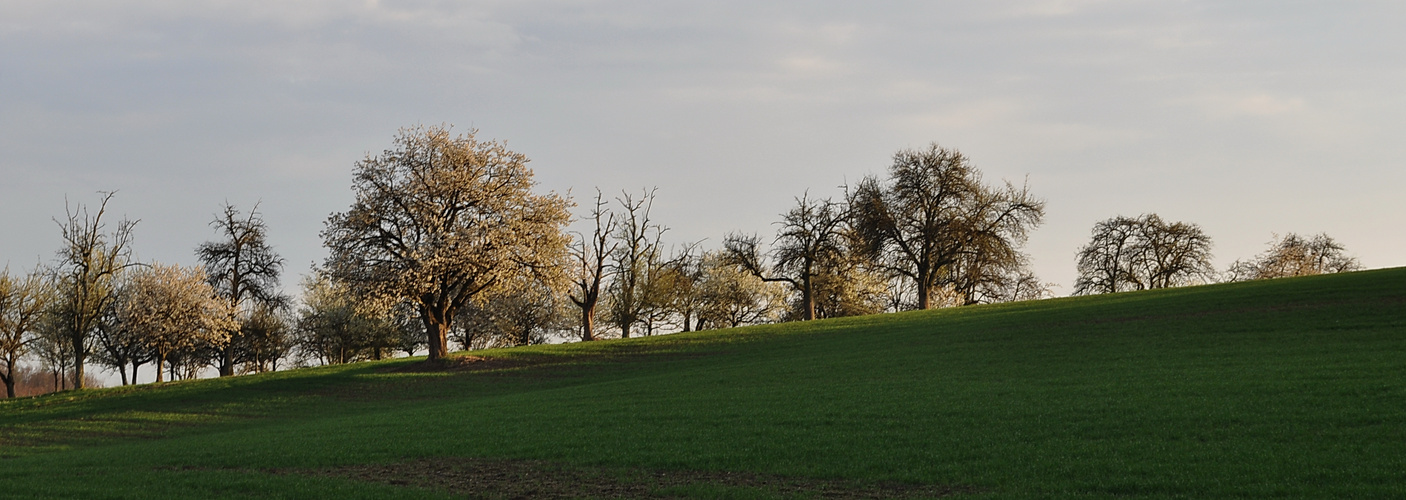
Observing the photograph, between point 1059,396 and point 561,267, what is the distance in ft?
98.3

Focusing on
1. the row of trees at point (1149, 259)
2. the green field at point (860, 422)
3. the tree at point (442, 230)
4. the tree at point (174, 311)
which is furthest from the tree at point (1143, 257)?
the tree at point (174, 311)

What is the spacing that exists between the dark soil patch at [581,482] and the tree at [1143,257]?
64.3m

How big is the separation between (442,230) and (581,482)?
102 feet

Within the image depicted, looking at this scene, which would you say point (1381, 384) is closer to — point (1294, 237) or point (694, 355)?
point (694, 355)

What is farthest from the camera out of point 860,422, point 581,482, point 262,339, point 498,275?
point 262,339

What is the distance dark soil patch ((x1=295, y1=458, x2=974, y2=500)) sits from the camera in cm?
1527

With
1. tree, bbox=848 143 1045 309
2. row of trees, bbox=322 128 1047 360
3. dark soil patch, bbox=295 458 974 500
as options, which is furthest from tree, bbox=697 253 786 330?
dark soil patch, bbox=295 458 974 500

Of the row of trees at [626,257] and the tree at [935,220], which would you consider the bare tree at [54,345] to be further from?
the tree at [935,220]

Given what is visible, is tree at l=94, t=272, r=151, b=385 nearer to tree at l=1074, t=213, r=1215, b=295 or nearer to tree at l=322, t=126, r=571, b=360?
tree at l=322, t=126, r=571, b=360

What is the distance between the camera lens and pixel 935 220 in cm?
6375

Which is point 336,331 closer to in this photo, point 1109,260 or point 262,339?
point 262,339

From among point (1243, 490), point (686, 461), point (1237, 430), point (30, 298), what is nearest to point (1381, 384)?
point (1237, 430)

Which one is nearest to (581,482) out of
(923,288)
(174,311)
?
(923,288)

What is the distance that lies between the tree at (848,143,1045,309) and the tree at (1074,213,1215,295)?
12844mm
